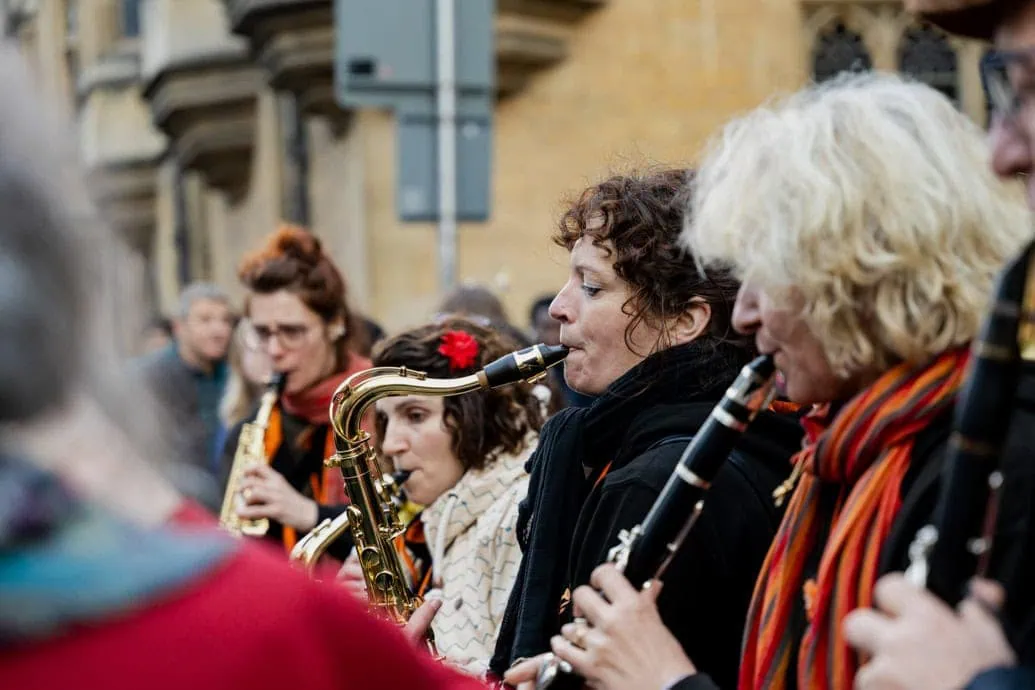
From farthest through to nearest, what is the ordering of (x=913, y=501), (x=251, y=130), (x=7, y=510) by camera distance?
(x=251, y=130)
(x=913, y=501)
(x=7, y=510)

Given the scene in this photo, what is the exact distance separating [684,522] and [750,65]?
10529 millimetres

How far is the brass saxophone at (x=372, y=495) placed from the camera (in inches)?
167

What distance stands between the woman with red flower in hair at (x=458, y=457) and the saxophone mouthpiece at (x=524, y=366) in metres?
0.64

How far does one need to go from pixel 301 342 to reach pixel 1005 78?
4.28 m

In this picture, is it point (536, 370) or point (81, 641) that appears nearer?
point (81, 641)

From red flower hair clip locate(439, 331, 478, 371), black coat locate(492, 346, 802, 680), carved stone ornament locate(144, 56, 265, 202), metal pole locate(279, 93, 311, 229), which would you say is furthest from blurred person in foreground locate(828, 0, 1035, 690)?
carved stone ornament locate(144, 56, 265, 202)

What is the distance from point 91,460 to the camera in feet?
4.88

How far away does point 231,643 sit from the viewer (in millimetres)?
1532

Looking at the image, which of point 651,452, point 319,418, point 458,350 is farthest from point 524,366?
point 319,418

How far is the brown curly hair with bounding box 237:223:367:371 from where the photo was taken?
6.19 meters

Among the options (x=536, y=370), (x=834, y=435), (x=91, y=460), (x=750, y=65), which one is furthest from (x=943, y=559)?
(x=750, y=65)

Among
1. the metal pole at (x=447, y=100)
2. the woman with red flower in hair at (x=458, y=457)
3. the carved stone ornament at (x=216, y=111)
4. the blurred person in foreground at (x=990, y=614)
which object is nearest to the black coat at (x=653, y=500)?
the woman with red flower in hair at (x=458, y=457)

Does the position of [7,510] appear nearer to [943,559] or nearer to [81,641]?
[81,641]

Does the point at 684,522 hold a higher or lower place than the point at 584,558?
higher
